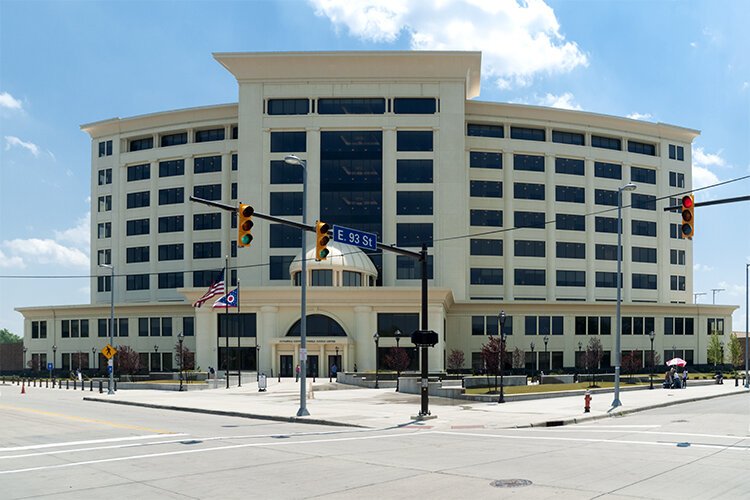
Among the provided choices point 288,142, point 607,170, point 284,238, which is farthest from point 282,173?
point 607,170

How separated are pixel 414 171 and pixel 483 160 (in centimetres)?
1139

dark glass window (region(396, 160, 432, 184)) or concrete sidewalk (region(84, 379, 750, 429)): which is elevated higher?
dark glass window (region(396, 160, 432, 184))

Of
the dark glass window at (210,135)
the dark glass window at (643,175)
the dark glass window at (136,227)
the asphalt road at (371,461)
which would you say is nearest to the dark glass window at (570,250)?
the dark glass window at (643,175)

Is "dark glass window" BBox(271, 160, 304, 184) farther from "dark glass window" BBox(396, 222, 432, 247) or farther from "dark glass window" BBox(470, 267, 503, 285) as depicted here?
"dark glass window" BBox(470, 267, 503, 285)

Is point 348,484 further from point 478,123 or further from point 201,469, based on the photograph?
point 478,123

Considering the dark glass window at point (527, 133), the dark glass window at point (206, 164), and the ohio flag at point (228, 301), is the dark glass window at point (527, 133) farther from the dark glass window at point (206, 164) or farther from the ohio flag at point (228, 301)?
the ohio flag at point (228, 301)

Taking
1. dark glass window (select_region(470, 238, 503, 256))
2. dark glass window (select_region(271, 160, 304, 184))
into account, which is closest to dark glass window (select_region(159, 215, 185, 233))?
dark glass window (select_region(271, 160, 304, 184))

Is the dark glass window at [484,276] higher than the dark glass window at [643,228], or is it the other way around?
the dark glass window at [643,228]

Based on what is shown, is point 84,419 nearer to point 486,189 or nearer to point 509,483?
point 509,483

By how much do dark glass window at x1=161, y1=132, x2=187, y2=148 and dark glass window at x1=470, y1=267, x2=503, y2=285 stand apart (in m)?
39.6

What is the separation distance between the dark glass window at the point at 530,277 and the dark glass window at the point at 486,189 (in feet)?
31.9

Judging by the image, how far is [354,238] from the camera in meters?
28.1

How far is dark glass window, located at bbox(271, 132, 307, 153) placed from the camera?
84.1 meters

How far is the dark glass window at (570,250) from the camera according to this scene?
305 feet
